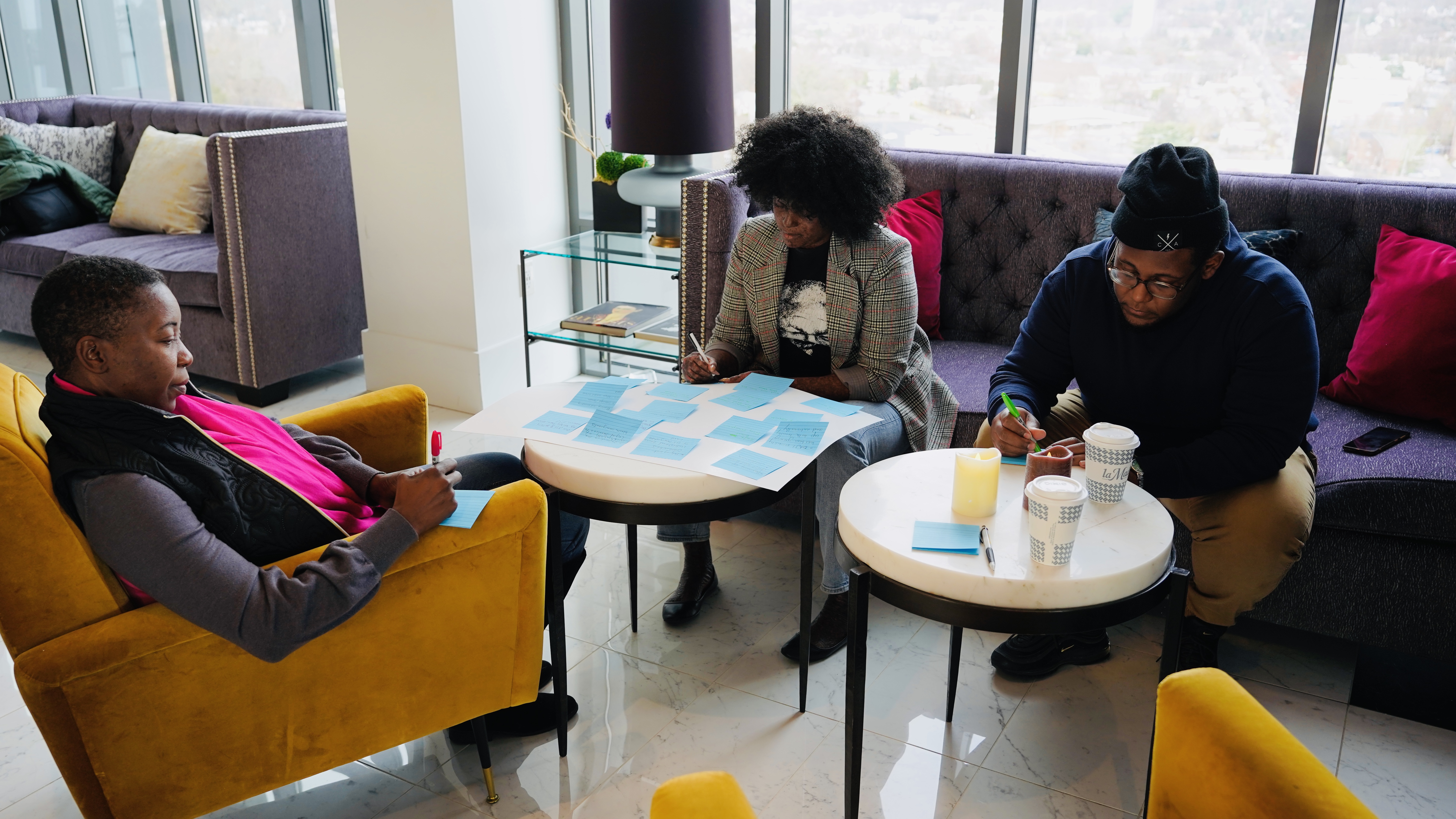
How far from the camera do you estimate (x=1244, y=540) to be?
181 centimetres

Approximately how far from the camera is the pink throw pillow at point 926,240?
2812mm

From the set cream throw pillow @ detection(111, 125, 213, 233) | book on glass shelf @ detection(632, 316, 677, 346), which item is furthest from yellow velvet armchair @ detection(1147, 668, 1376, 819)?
cream throw pillow @ detection(111, 125, 213, 233)

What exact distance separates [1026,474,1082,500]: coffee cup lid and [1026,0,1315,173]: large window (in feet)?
6.10

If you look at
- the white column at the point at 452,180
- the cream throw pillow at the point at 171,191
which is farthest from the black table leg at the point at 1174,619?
the cream throw pillow at the point at 171,191

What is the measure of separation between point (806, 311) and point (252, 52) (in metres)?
3.43

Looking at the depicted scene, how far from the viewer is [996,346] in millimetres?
2836

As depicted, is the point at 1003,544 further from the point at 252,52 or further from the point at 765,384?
the point at 252,52

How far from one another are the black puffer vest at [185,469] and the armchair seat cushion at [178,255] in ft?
7.58

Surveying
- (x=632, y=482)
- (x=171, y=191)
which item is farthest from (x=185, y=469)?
(x=171, y=191)

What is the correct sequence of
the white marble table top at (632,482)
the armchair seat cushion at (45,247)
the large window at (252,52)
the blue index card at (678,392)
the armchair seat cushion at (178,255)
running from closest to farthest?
the white marble table top at (632,482)
the blue index card at (678,392)
the armchair seat cushion at (178,255)
the armchair seat cushion at (45,247)
the large window at (252,52)

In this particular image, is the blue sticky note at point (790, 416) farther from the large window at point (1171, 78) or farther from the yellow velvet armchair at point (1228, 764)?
the large window at point (1171, 78)

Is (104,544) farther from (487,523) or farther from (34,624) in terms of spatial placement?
(487,523)

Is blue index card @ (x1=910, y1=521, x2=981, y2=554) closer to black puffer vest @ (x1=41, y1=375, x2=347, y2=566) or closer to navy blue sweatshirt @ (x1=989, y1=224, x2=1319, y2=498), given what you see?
navy blue sweatshirt @ (x1=989, y1=224, x2=1319, y2=498)

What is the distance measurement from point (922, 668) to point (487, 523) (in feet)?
3.40
